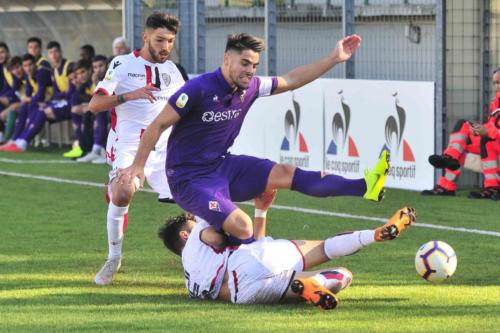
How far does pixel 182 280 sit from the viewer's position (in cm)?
883

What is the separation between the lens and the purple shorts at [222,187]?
8.08 meters

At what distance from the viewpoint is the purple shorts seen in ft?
26.5

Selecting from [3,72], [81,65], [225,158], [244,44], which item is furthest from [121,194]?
[3,72]

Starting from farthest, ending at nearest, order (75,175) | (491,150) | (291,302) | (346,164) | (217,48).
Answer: (217,48)
(75,175)
(346,164)
(491,150)
(291,302)

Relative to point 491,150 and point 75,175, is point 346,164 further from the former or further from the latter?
point 75,175

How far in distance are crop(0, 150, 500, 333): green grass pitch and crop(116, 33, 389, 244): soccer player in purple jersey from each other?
0.64 m

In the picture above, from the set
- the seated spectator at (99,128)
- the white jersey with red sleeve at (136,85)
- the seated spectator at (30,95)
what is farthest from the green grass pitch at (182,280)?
the seated spectator at (30,95)

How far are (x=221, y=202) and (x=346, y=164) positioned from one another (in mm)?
7120

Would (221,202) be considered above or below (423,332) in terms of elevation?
above

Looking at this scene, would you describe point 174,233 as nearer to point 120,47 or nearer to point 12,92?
point 120,47

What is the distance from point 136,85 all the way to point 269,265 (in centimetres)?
268

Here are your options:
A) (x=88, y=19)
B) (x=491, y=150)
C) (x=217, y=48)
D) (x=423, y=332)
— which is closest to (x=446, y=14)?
(x=491, y=150)

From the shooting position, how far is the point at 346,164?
15.1 metres

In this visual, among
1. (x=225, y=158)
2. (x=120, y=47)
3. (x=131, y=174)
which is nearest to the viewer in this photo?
(x=131, y=174)
